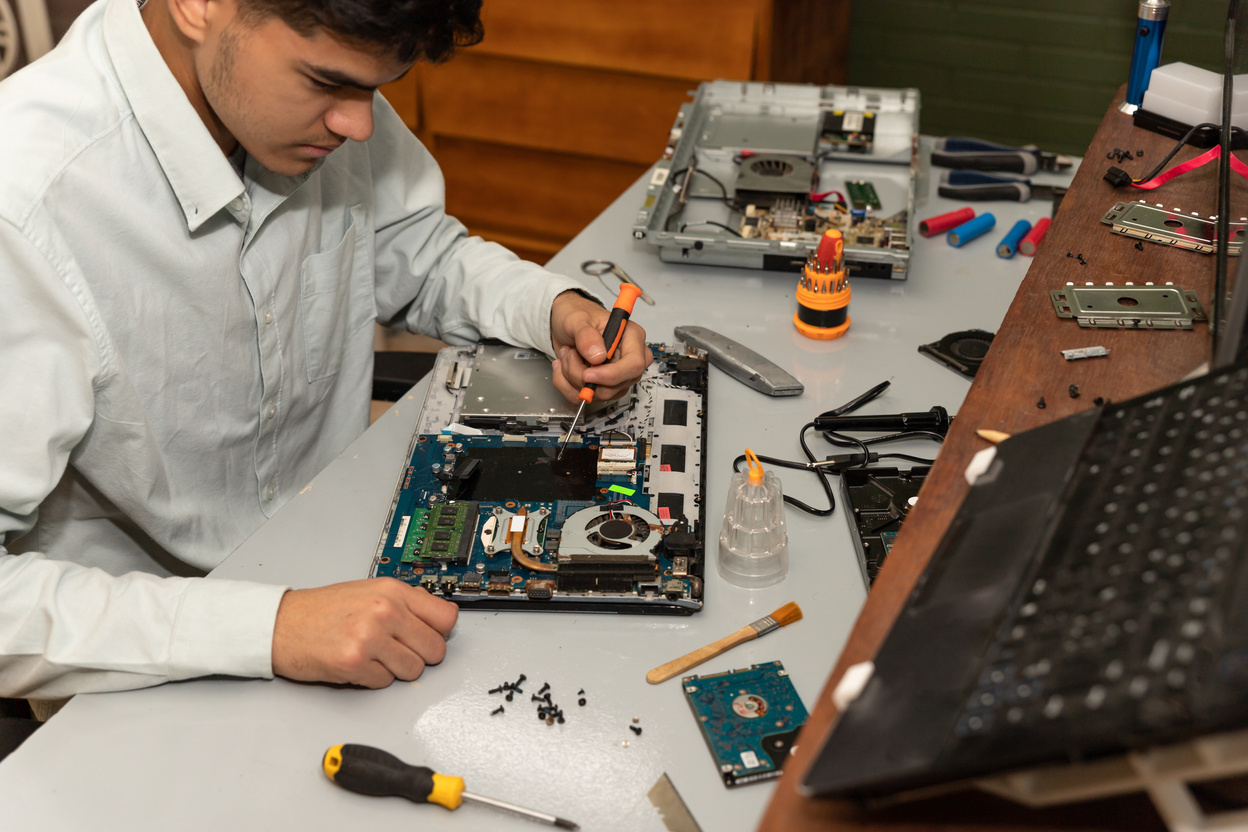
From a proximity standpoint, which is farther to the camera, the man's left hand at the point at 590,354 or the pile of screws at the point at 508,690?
the man's left hand at the point at 590,354

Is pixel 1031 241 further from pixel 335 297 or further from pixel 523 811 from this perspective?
pixel 523 811

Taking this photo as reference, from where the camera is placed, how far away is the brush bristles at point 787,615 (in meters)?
0.93

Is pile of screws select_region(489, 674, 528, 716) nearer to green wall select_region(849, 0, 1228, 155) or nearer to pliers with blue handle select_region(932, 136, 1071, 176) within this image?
pliers with blue handle select_region(932, 136, 1071, 176)

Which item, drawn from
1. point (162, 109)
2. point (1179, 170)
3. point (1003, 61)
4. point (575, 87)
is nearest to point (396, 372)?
point (162, 109)

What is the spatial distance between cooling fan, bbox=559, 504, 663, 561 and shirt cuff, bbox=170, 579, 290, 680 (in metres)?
0.27

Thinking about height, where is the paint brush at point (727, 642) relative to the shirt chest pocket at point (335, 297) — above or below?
below

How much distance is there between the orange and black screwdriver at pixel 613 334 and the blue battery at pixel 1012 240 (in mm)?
701

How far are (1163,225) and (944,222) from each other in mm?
495

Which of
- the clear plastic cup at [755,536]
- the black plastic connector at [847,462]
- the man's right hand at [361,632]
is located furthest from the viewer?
the black plastic connector at [847,462]

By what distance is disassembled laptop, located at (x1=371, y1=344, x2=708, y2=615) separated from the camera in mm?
943

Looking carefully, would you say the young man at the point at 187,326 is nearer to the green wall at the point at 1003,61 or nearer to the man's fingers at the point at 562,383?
the man's fingers at the point at 562,383

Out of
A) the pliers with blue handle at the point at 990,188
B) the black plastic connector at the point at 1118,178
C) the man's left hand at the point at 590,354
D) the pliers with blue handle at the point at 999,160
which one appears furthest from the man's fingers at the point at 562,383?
the pliers with blue handle at the point at 999,160

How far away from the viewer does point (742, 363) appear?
129 centimetres

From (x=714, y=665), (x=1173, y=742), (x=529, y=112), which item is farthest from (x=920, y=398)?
(x=529, y=112)
